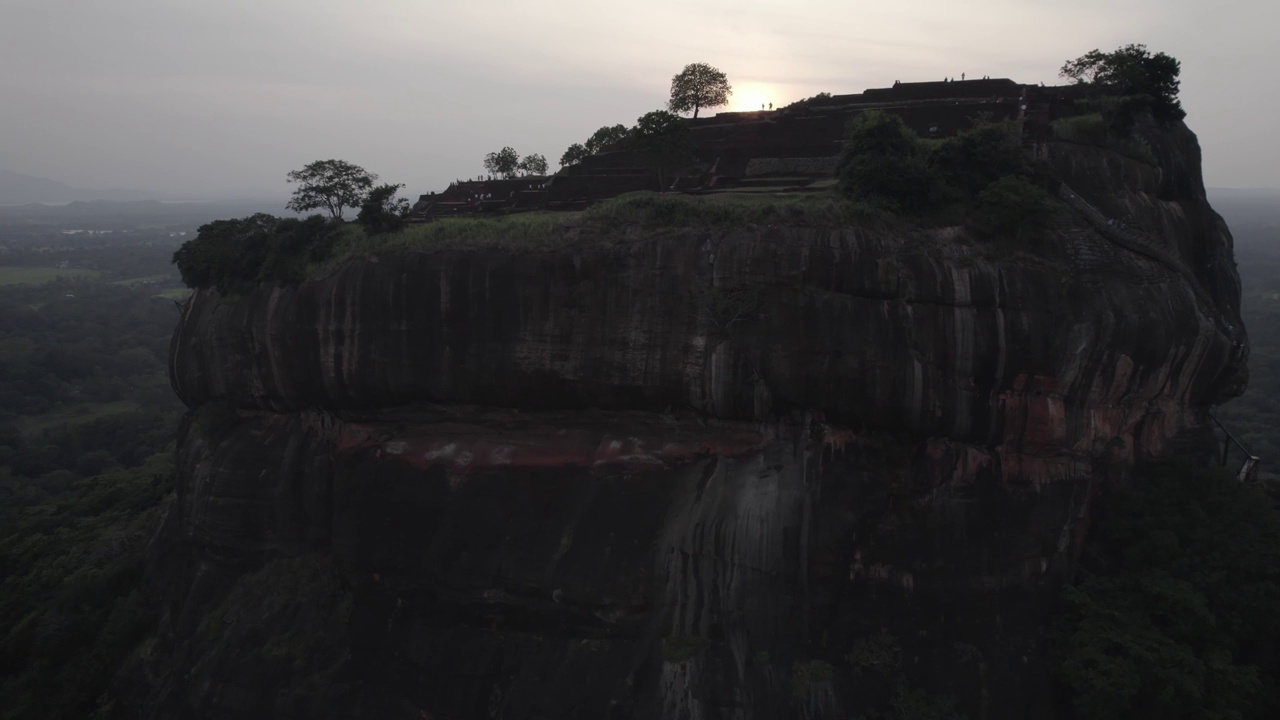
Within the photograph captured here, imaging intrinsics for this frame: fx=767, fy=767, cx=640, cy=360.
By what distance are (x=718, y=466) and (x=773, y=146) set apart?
14.3 metres

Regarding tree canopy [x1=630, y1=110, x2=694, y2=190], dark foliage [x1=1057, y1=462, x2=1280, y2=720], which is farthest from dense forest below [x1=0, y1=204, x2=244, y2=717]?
dark foliage [x1=1057, y1=462, x2=1280, y2=720]

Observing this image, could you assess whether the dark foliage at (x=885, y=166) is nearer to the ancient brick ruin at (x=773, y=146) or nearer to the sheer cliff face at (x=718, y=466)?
the sheer cliff face at (x=718, y=466)

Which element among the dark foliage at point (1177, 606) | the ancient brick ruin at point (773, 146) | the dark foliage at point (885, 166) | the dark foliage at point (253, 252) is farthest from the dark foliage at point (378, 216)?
the dark foliage at point (1177, 606)

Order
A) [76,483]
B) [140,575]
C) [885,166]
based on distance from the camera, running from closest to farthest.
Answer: [885,166] → [140,575] → [76,483]

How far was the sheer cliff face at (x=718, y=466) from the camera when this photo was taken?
16.3 metres

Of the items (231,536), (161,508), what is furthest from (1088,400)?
(161,508)

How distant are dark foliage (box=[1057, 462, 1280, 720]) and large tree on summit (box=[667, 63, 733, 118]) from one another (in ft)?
67.8

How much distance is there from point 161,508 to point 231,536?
6.82 m

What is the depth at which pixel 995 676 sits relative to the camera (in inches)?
637

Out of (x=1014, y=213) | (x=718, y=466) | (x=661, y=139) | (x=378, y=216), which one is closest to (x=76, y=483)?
(x=378, y=216)

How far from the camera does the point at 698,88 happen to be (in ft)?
102

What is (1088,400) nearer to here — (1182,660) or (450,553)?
(1182,660)

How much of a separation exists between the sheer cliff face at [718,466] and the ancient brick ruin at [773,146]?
21.8 feet

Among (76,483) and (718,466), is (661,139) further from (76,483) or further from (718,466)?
(76,483)
